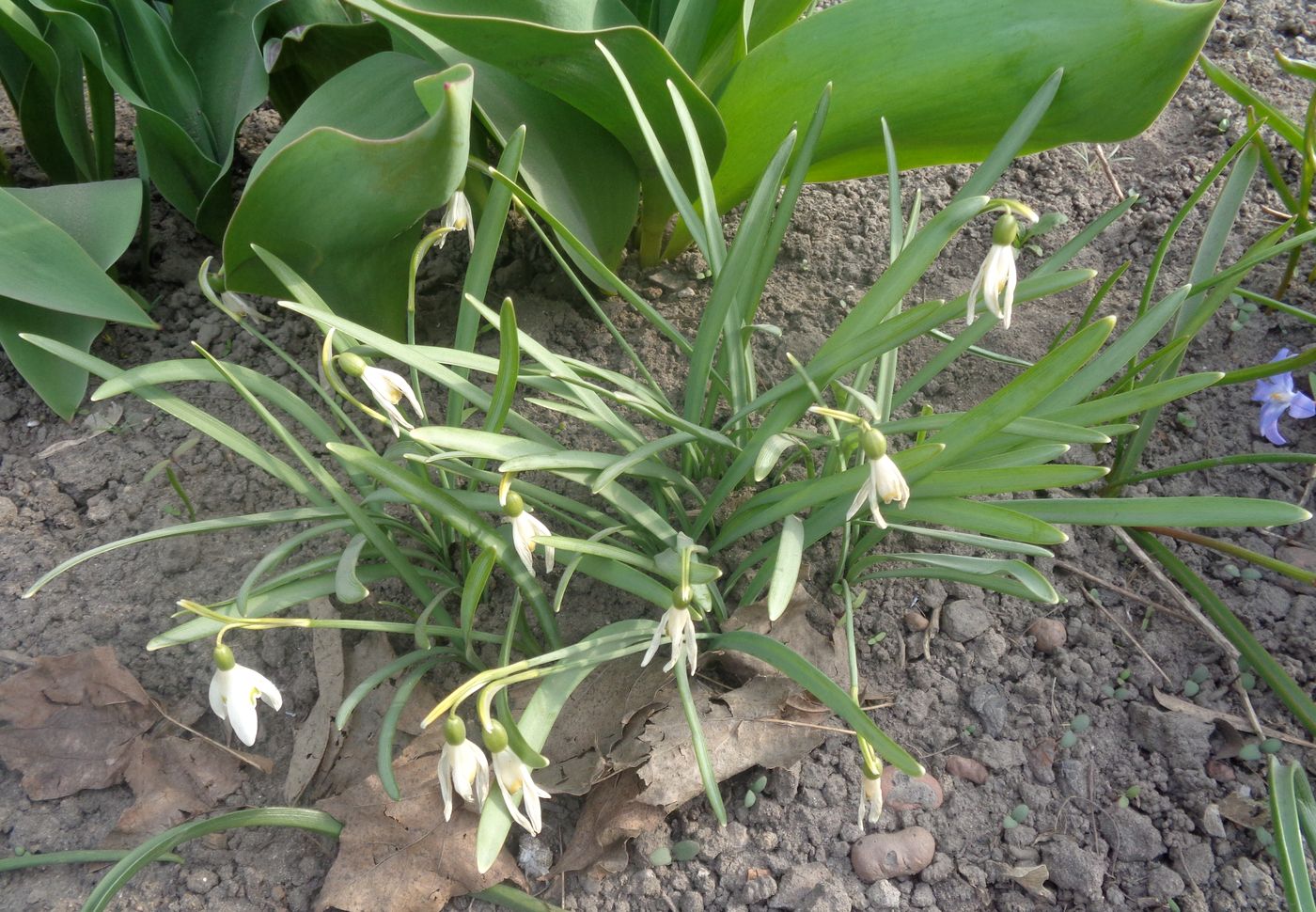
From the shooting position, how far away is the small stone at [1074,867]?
3.84 ft

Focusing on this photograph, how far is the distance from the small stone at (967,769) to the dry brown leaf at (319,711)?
917 mm

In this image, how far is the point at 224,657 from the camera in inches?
33.2

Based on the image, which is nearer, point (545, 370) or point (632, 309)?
point (545, 370)

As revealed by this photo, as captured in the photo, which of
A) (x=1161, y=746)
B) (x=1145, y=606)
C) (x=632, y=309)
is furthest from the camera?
(x=632, y=309)

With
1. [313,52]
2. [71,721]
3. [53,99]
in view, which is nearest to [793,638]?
[71,721]

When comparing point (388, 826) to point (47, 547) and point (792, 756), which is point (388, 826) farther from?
point (47, 547)

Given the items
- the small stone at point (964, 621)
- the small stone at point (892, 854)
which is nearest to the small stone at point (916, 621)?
the small stone at point (964, 621)

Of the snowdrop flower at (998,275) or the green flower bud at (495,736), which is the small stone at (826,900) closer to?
the green flower bud at (495,736)

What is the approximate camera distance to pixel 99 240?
149 cm

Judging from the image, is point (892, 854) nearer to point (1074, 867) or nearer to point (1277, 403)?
point (1074, 867)

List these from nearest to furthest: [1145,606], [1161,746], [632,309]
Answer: [1161,746]
[1145,606]
[632,309]

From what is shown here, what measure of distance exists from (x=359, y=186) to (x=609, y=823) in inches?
35.9

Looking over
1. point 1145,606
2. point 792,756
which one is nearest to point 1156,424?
point 1145,606

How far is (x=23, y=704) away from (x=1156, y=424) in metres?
1.96
